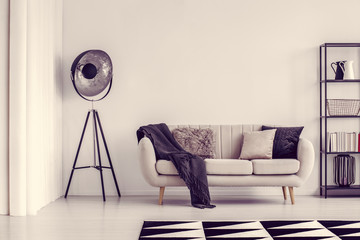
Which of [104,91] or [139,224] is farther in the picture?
[104,91]

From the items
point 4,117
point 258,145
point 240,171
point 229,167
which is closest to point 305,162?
point 258,145

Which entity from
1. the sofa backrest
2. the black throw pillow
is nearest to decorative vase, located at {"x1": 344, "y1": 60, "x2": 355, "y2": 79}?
the black throw pillow

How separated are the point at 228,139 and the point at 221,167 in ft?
2.37

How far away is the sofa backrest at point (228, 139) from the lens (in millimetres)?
5930

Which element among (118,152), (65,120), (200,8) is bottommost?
(118,152)

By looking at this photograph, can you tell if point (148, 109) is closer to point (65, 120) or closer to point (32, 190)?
point (65, 120)

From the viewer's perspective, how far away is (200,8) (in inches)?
245

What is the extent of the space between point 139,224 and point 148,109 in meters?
2.22

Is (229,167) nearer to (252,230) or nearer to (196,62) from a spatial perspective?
(252,230)

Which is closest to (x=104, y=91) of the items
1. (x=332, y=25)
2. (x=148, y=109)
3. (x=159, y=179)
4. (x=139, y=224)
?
(x=148, y=109)

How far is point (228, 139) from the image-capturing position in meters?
5.95

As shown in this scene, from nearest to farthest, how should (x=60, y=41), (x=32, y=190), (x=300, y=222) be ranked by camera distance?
(x=300, y=222), (x=32, y=190), (x=60, y=41)

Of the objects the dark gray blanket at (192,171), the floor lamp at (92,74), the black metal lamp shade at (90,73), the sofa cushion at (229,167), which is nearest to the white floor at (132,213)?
the dark gray blanket at (192,171)

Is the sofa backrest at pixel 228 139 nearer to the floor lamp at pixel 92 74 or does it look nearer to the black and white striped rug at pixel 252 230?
the floor lamp at pixel 92 74
